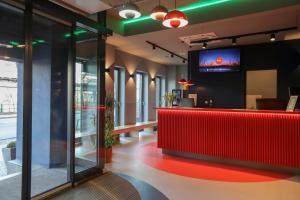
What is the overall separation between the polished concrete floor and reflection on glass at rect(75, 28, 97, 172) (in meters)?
0.59

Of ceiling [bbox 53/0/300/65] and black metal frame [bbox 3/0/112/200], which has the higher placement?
ceiling [bbox 53/0/300/65]

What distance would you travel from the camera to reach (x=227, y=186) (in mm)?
3920

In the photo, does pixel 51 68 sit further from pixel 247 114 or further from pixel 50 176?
pixel 247 114

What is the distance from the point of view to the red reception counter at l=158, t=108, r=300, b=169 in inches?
181

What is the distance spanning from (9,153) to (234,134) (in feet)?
16.6

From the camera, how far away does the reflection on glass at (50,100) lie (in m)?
4.68

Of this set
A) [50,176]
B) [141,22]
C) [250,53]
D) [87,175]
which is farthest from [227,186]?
[250,53]

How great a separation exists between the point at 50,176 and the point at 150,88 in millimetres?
7337

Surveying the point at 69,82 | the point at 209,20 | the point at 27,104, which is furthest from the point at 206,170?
the point at 27,104

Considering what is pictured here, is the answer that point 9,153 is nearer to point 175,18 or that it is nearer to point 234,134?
point 175,18

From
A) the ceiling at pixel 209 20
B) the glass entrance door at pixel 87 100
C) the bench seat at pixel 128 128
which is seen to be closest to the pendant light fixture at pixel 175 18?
the ceiling at pixel 209 20

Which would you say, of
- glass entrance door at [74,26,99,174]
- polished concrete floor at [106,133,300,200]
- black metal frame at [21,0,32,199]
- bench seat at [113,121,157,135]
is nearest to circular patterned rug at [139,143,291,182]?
polished concrete floor at [106,133,300,200]

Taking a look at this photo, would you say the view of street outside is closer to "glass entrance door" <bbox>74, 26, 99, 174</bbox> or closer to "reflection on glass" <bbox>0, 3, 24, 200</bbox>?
"reflection on glass" <bbox>0, 3, 24, 200</bbox>

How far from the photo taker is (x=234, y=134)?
16.9ft
